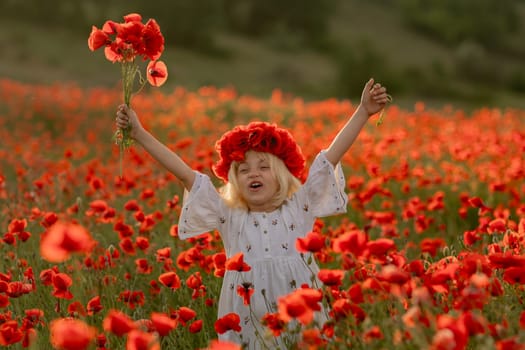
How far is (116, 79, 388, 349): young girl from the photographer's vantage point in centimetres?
308

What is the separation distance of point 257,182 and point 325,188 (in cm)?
34

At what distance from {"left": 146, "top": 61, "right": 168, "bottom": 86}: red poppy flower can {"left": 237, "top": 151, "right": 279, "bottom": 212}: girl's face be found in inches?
21.8

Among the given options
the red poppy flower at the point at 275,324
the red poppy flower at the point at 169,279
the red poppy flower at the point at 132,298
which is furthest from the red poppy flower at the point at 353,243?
the red poppy flower at the point at 132,298

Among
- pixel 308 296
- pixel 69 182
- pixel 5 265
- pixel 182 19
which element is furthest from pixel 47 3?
pixel 308 296

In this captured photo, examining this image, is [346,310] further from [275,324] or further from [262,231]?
[262,231]

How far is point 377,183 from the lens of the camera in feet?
14.7

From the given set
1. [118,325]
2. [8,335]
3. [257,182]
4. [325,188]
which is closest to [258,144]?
[257,182]

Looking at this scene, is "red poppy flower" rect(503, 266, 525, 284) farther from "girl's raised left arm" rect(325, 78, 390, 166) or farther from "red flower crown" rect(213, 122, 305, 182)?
"red flower crown" rect(213, 122, 305, 182)

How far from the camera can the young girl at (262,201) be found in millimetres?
3084

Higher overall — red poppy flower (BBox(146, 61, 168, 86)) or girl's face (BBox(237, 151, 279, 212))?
red poppy flower (BBox(146, 61, 168, 86))

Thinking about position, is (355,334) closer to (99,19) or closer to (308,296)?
(308,296)

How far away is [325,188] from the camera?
10.8 feet

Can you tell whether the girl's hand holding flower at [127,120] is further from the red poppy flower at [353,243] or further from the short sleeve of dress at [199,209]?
the red poppy flower at [353,243]

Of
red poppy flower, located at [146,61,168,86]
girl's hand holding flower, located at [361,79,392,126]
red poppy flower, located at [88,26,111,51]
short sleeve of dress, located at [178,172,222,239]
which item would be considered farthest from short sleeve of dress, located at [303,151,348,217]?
red poppy flower, located at [88,26,111,51]
